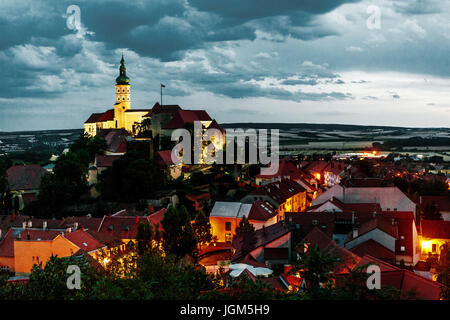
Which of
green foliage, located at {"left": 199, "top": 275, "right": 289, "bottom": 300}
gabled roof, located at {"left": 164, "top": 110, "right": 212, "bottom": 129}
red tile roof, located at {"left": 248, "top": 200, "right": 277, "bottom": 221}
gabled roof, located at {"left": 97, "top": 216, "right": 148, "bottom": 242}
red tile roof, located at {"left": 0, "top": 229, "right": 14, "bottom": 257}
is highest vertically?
gabled roof, located at {"left": 164, "top": 110, "right": 212, "bottom": 129}

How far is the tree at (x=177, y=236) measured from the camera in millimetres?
39500

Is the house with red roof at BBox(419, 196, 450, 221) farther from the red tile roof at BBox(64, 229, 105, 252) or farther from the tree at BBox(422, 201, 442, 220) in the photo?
the red tile roof at BBox(64, 229, 105, 252)

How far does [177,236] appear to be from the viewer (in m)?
40.0

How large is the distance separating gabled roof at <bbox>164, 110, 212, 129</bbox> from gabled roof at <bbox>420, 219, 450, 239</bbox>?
4559 centimetres

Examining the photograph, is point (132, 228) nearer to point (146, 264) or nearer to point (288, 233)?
point (288, 233)

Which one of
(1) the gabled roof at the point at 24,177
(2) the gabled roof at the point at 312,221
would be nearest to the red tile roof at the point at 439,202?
(2) the gabled roof at the point at 312,221

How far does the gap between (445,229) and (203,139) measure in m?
42.4

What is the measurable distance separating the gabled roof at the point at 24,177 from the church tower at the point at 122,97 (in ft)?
120

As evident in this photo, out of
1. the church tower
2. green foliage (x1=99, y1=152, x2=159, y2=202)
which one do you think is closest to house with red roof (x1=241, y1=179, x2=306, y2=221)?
green foliage (x1=99, y1=152, x2=159, y2=202)

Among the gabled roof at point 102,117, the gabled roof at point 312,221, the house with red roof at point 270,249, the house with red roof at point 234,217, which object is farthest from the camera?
the gabled roof at point 102,117

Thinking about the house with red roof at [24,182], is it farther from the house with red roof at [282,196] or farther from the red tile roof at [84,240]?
the house with red roof at [282,196]

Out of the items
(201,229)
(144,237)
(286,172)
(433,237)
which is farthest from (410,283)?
(286,172)

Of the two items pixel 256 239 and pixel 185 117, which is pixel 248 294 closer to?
pixel 256 239

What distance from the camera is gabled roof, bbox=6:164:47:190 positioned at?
245 ft
